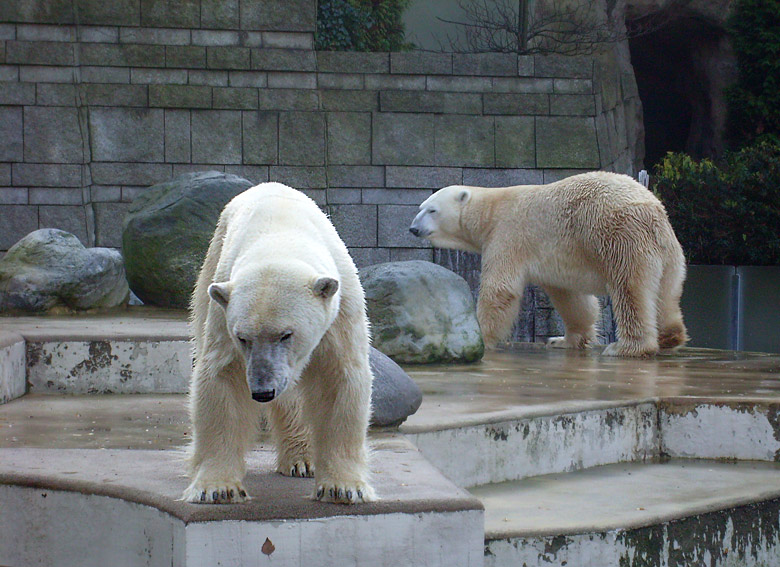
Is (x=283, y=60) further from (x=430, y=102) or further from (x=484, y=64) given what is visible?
(x=484, y=64)

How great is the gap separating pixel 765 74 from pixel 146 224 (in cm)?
1034

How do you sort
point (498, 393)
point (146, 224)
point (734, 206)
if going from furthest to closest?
1. point (734, 206)
2. point (146, 224)
3. point (498, 393)

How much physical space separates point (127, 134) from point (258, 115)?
108cm

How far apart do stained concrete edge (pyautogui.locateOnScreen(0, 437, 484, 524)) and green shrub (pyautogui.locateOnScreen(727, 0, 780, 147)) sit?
11920 mm

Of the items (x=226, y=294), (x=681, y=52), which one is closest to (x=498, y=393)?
(x=226, y=294)

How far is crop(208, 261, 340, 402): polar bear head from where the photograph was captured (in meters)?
2.18

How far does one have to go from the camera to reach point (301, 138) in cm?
838

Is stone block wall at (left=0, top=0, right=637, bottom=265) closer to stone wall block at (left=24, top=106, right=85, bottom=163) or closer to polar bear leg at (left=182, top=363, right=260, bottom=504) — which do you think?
stone wall block at (left=24, top=106, right=85, bottom=163)

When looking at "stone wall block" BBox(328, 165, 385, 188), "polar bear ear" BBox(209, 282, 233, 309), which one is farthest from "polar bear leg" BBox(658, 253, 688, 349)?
"polar bear ear" BBox(209, 282, 233, 309)

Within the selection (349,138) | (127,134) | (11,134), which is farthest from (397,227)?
(11,134)

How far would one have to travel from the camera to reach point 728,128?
14656 mm

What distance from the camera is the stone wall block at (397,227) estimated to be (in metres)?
8.52

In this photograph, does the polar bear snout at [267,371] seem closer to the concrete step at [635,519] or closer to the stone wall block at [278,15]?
the concrete step at [635,519]

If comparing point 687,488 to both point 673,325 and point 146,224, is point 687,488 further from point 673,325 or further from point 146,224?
point 146,224
